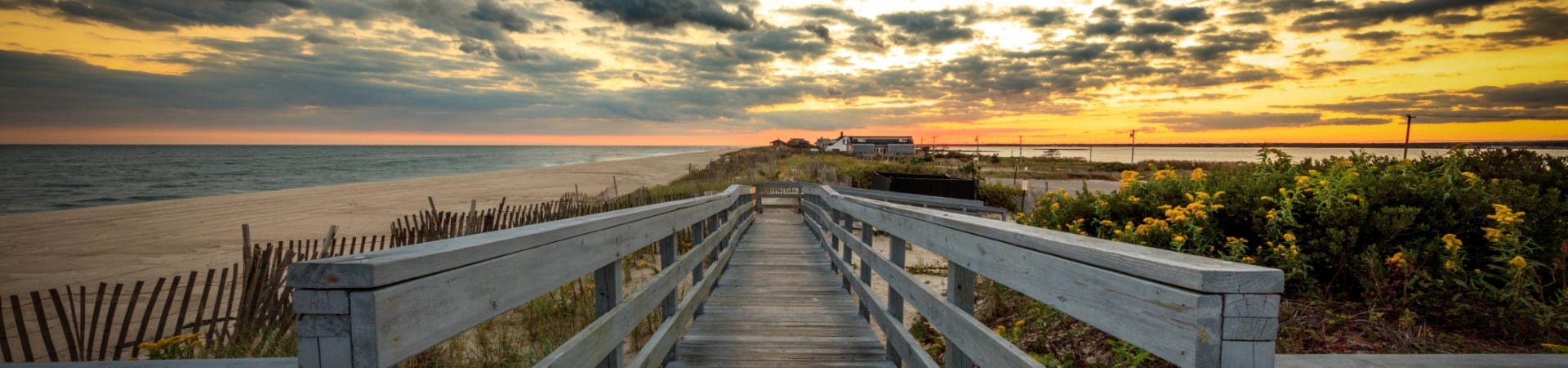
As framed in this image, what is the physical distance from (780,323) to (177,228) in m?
17.2

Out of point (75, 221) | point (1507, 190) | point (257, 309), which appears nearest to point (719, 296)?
point (257, 309)

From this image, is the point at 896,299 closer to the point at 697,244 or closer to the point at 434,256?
the point at 697,244

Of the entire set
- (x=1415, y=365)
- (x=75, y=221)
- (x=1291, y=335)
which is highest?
(x=1415, y=365)

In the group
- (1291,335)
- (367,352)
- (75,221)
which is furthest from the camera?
Result: (75,221)

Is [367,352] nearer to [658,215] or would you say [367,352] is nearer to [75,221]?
[658,215]

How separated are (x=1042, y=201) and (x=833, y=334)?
417 centimetres

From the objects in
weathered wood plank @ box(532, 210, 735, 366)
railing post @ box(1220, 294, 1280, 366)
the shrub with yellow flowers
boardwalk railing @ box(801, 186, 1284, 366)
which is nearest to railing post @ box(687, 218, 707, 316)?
weathered wood plank @ box(532, 210, 735, 366)

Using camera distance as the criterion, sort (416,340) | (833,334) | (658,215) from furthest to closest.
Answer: (833,334)
(658,215)
(416,340)

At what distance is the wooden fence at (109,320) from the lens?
3971 mm

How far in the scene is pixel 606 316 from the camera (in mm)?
2504

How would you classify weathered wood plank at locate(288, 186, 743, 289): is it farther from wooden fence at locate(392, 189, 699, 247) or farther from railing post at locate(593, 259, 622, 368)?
wooden fence at locate(392, 189, 699, 247)

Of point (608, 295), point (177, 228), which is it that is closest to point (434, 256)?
point (608, 295)

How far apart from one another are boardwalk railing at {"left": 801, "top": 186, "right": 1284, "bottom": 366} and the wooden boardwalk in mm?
1110

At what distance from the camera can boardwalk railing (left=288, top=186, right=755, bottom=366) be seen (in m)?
1.21
